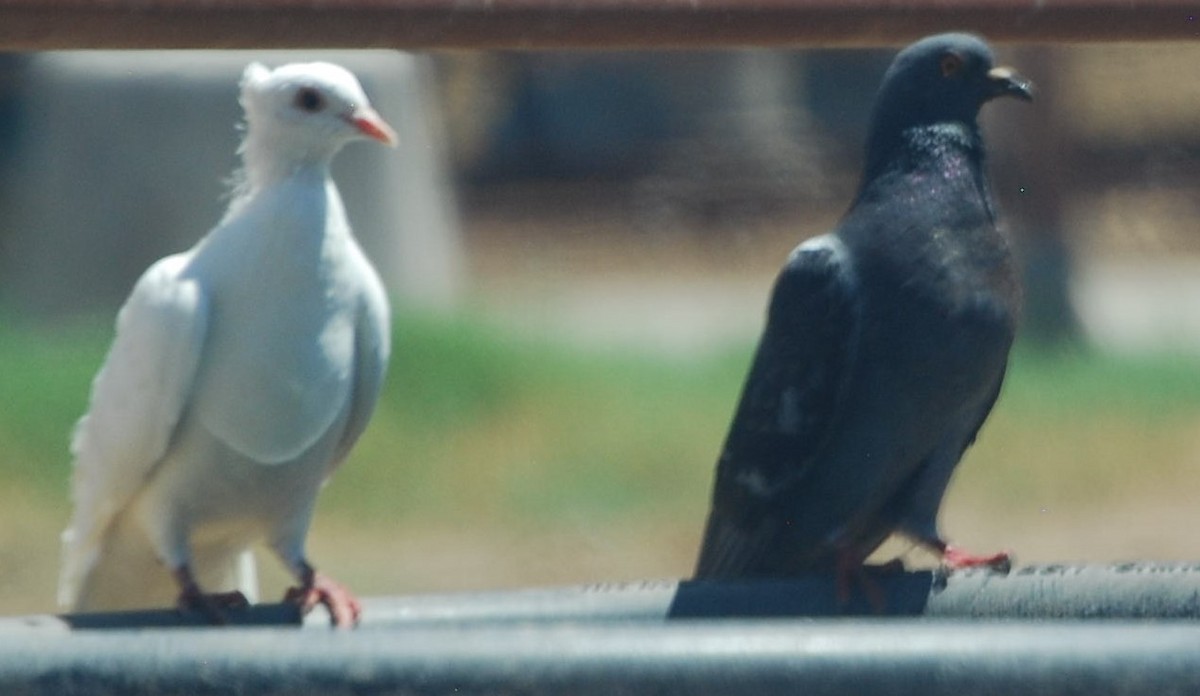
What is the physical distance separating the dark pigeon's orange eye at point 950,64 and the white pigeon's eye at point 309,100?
94 cm

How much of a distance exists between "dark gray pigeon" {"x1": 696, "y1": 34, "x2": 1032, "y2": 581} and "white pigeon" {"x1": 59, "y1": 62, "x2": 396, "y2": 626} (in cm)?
59

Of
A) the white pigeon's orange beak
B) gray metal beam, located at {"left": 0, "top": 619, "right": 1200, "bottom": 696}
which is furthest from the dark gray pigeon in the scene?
gray metal beam, located at {"left": 0, "top": 619, "right": 1200, "bottom": 696}

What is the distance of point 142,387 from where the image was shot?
9.29ft

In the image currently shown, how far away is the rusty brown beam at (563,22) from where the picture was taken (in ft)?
6.01

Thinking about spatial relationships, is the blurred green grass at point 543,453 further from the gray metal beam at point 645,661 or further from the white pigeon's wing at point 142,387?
the gray metal beam at point 645,661

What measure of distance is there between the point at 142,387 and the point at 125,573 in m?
0.52

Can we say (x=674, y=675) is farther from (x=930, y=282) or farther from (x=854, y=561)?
(x=930, y=282)

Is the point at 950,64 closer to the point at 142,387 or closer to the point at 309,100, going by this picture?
the point at 309,100

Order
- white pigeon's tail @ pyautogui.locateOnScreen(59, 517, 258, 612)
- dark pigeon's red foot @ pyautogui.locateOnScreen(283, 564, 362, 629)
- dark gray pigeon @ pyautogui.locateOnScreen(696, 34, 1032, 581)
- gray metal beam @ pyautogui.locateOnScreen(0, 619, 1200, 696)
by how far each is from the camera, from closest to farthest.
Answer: gray metal beam @ pyautogui.locateOnScreen(0, 619, 1200, 696), dark pigeon's red foot @ pyautogui.locateOnScreen(283, 564, 362, 629), dark gray pigeon @ pyautogui.locateOnScreen(696, 34, 1032, 581), white pigeon's tail @ pyautogui.locateOnScreen(59, 517, 258, 612)

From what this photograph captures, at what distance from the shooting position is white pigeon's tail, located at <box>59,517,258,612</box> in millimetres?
3180

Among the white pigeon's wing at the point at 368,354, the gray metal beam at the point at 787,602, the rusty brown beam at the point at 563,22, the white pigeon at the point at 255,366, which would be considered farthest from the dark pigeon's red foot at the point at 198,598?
the rusty brown beam at the point at 563,22

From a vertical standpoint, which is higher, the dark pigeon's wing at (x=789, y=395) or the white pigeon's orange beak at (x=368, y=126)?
the white pigeon's orange beak at (x=368, y=126)

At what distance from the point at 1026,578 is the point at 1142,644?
75 cm

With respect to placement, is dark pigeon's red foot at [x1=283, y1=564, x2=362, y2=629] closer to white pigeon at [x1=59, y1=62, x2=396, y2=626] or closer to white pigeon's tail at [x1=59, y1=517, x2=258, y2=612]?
white pigeon at [x1=59, y1=62, x2=396, y2=626]
